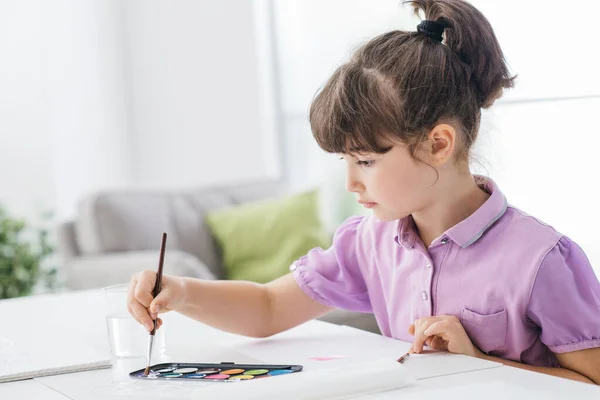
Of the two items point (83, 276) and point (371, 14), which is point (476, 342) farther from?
point (371, 14)

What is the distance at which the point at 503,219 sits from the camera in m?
1.26

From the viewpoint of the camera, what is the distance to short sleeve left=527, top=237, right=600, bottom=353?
115 cm

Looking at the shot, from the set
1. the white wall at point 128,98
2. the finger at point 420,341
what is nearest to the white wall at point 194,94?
the white wall at point 128,98

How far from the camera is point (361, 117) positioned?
1206 mm

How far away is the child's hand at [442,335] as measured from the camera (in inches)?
43.6

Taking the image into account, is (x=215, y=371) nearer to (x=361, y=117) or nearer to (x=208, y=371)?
(x=208, y=371)

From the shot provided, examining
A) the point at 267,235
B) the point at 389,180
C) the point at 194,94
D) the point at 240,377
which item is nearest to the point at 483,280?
the point at 389,180

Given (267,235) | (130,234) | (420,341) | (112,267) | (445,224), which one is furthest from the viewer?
(267,235)

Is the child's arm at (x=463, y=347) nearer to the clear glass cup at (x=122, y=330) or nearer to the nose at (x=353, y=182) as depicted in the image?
the nose at (x=353, y=182)

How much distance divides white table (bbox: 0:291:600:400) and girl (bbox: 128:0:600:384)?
0.06 m

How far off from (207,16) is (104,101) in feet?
2.64

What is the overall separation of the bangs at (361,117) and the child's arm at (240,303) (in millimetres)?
290

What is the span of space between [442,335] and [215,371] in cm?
30

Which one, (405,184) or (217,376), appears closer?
(217,376)
